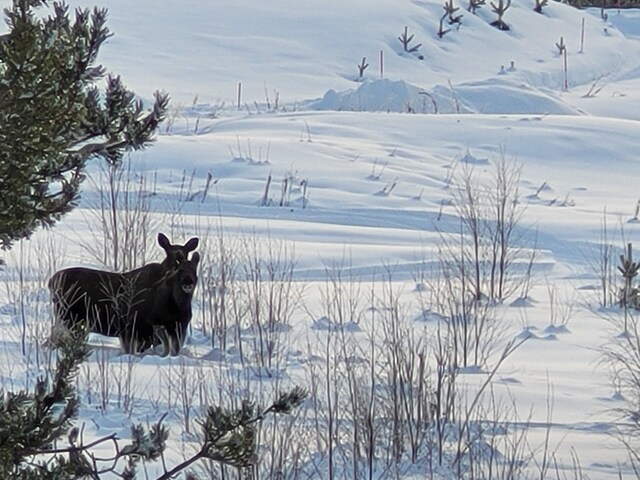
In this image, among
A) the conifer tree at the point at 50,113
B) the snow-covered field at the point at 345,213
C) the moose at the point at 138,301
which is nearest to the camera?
the conifer tree at the point at 50,113

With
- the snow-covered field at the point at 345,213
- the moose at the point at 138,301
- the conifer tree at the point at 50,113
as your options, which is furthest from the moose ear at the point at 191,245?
the conifer tree at the point at 50,113

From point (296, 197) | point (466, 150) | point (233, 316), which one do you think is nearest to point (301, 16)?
point (466, 150)

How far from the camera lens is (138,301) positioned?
283 inches

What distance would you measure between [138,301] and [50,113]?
4440 millimetres

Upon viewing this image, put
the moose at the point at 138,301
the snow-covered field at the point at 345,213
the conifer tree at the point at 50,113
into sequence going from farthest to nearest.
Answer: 1. the moose at the point at 138,301
2. the snow-covered field at the point at 345,213
3. the conifer tree at the point at 50,113

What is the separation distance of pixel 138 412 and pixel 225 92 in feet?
64.2

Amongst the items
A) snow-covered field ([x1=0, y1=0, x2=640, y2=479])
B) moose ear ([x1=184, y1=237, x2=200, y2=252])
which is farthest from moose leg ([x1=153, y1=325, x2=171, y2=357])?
moose ear ([x1=184, y1=237, x2=200, y2=252])

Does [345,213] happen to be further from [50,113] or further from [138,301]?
[50,113]

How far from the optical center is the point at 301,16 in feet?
105

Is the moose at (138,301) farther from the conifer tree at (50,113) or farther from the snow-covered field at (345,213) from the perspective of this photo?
the conifer tree at (50,113)

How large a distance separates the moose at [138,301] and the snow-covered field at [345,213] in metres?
0.16

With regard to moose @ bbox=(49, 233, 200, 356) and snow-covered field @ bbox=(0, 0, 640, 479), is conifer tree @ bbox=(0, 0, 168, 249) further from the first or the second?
moose @ bbox=(49, 233, 200, 356)

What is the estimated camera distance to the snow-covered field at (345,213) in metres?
5.93

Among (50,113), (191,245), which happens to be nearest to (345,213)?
(191,245)
